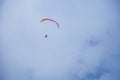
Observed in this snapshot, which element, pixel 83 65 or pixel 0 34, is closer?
pixel 83 65

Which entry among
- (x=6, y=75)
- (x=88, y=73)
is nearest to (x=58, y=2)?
(x=88, y=73)

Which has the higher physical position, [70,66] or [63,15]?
[63,15]

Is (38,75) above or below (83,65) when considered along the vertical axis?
below

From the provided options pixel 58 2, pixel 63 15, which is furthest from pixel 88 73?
pixel 58 2

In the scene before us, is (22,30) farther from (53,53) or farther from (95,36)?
(95,36)

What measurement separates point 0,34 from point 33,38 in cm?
46

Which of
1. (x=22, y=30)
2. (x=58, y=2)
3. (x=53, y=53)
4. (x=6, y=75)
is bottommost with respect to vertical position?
(x=6, y=75)

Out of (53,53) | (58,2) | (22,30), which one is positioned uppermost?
(58,2)

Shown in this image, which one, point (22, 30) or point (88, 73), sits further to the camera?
point (22, 30)

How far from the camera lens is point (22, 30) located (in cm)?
236

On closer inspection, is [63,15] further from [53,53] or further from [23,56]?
[23,56]

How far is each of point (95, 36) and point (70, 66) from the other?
481mm

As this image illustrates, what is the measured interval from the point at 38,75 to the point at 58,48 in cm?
42

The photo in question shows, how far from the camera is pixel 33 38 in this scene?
2332mm
